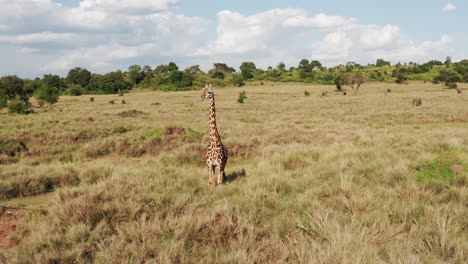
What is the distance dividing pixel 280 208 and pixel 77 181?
268 inches

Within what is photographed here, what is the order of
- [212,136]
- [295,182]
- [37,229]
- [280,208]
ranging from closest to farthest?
1. [37,229]
2. [280,208]
3. [295,182]
4. [212,136]

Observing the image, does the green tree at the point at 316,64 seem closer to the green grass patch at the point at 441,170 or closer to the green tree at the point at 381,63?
the green tree at the point at 381,63

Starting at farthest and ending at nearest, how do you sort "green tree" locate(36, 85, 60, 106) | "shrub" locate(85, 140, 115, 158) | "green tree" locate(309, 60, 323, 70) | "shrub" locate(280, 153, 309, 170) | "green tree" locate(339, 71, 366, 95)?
"green tree" locate(309, 60, 323, 70)
"green tree" locate(339, 71, 366, 95)
"green tree" locate(36, 85, 60, 106)
"shrub" locate(85, 140, 115, 158)
"shrub" locate(280, 153, 309, 170)

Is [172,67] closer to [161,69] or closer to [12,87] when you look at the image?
[161,69]

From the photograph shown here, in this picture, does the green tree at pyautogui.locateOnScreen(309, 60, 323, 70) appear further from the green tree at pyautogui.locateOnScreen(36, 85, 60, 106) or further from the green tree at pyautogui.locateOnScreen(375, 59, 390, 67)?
the green tree at pyautogui.locateOnScreen(36, 85, 60, 106)

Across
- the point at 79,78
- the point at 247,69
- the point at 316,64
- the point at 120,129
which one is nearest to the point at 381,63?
the point at 316,64

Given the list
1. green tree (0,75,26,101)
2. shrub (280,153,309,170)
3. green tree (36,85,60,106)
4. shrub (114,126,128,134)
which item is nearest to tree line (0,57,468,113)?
green tree (0,75,26,101)

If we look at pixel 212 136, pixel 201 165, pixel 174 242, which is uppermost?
pixel 212 136

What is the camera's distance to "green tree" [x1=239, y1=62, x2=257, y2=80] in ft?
346

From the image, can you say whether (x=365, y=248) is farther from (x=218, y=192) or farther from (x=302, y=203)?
(x=218, y=192)

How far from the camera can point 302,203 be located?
22.0 ft

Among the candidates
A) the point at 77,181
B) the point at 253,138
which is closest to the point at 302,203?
the point at 77,181

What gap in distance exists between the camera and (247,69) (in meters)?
112

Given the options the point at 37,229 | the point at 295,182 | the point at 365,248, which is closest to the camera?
the point at 365,248
